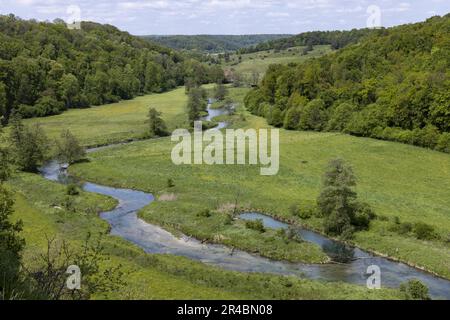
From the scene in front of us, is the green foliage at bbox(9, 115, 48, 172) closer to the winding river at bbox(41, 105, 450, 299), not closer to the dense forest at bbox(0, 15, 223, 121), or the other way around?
the winding river at bbox(41, 105, 450, 299)

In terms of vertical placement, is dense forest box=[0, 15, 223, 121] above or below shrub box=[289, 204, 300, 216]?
above

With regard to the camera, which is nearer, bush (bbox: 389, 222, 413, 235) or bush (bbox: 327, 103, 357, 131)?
bush (bbox: 389, 222, 413, 235)

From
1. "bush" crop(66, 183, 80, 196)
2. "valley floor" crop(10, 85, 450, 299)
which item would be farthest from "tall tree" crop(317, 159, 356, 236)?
"bush" crop(66, 183, 80, 196)

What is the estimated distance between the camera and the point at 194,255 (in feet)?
134

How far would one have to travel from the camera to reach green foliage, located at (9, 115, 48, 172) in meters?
66.3

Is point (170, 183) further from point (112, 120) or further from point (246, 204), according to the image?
point (112, 120)

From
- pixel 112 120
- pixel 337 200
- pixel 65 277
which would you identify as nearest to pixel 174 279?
pixel 65 277

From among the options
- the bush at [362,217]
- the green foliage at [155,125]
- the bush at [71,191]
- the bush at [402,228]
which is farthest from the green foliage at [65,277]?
the green foliage at [155,125]

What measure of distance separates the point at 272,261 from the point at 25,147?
44660mm

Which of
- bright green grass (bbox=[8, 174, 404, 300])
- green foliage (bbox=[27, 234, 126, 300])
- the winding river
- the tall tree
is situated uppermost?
green foliage (bbox=[27, 234, 126, 300])

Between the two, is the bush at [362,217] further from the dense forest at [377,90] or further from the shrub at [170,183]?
the dense forest at [377,90]

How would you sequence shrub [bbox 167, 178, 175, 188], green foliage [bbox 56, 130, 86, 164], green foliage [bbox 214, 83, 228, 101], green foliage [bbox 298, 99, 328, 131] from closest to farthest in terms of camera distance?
shrub [bbox 167, 178, 175, 188]
green foliage [bbox 56, 130, 86, 164]
green foliage [bbox 298, 99, 328, 131]
green foliage [bbox 214, 83, 228, 101]

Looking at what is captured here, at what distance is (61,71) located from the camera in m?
142

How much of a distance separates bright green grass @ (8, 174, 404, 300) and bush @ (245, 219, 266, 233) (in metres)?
9.19
